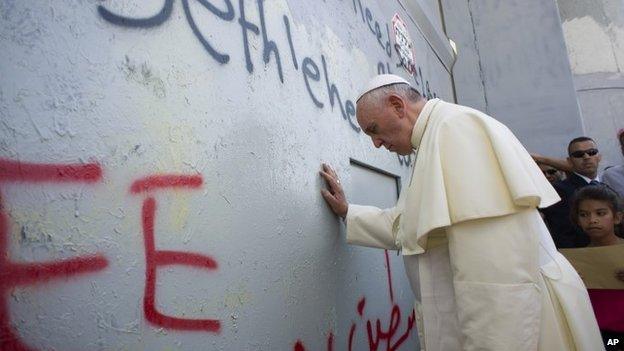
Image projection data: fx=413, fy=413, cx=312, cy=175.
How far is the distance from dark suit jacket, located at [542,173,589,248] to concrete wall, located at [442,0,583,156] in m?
4.03

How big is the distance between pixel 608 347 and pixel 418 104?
1589 mm

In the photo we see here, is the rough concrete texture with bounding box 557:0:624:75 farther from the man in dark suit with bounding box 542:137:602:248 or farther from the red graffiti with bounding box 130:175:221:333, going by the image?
the red graffiti with bounding box 130:175:221:333

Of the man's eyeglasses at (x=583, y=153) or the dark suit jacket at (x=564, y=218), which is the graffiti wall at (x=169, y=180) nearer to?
the dark suit jacket at (x=564, y=218)

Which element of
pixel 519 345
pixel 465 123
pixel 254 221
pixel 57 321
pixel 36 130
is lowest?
pixel 519 345

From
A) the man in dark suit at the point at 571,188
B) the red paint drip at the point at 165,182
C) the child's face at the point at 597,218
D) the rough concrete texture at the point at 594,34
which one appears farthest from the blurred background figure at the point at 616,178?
the rough concrete texture at the point at 594,34

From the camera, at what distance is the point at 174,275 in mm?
1162

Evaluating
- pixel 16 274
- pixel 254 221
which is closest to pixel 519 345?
pixel 254 221

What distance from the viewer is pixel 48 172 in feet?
2.97

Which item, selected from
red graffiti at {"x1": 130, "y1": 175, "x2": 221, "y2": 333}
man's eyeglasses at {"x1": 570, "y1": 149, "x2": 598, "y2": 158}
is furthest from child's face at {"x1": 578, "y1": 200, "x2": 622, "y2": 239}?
red graffiti at {"x1": 130, "y1": 175, "x2": 221, "y2": 333}

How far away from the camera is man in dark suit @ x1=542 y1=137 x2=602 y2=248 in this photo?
3.30 meters

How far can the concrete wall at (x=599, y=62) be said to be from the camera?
8.85 meters

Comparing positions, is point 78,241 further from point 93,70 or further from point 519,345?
point 519,345

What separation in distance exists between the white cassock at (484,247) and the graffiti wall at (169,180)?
1.74 feet

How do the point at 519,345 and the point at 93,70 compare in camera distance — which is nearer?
the point at 93,70
